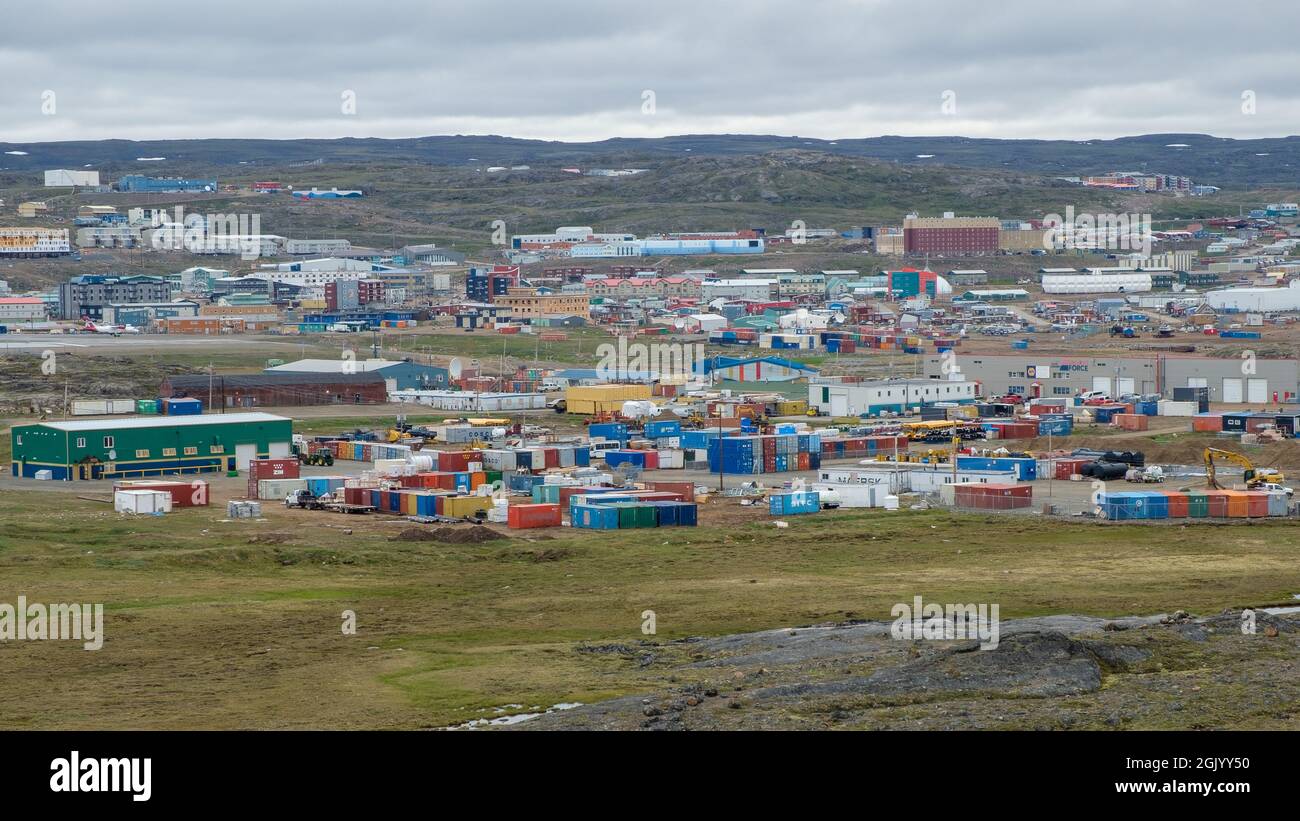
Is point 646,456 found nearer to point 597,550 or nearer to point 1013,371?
point 597,550

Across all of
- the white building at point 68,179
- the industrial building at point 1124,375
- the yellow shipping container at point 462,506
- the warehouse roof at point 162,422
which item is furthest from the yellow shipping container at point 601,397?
the white building at point 68,179

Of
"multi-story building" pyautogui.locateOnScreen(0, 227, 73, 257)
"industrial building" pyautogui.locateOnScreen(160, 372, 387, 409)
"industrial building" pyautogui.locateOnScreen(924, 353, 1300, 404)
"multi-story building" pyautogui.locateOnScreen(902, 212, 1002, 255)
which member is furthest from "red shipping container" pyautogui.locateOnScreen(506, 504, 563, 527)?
"multi-story building" pyautogui.locateOnScreen(902, 212, 1002, 255)

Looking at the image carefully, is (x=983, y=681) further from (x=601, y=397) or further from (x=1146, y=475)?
(x=601, y=397)

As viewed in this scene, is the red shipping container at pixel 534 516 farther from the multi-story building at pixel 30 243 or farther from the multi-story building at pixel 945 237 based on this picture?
the multi-story building at pixel 945 237

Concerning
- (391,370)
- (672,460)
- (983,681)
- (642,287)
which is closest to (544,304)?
(642,287)

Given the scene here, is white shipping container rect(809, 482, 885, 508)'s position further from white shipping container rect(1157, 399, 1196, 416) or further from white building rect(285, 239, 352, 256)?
white building rect(285, 239, 352, 256)
